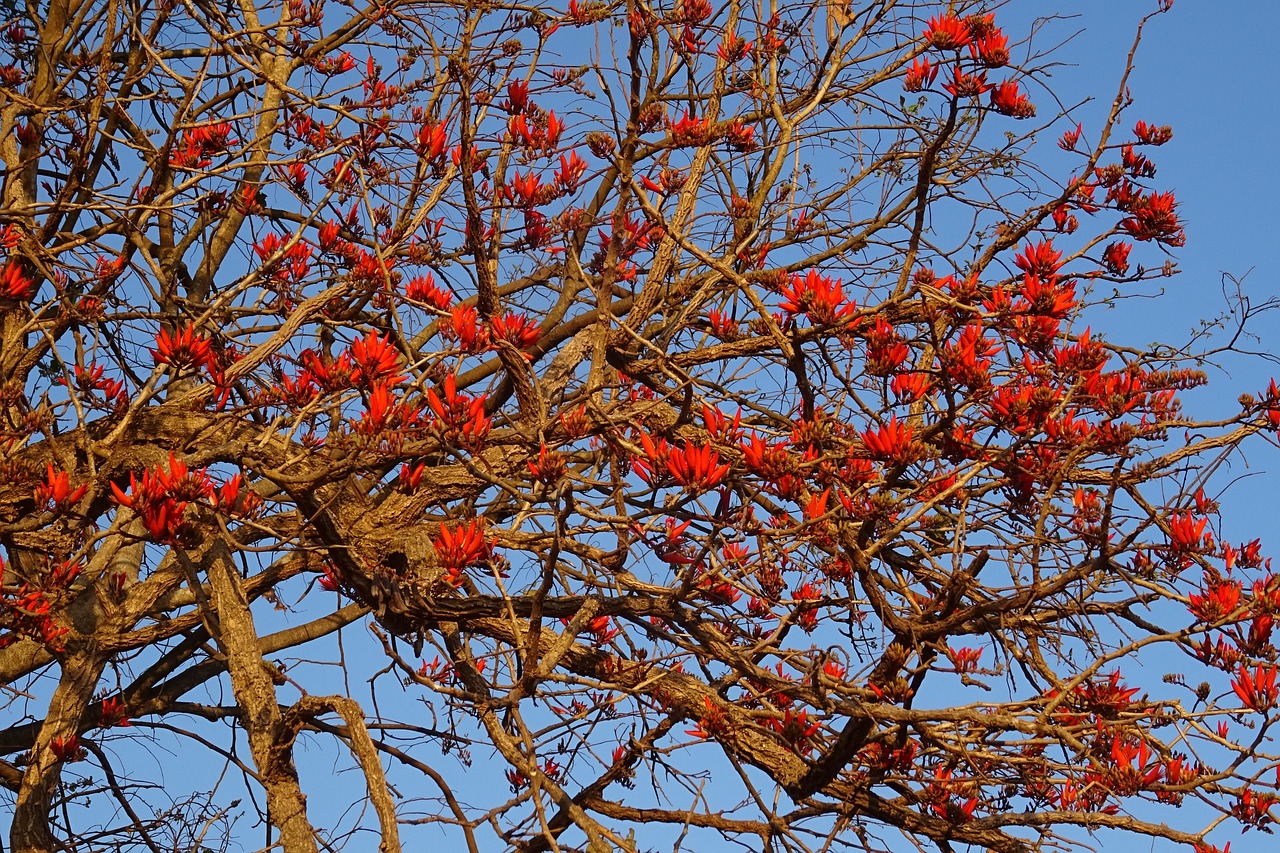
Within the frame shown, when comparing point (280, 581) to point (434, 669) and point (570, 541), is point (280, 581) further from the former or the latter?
point (570, 541)

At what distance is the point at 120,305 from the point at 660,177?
7.73 ft

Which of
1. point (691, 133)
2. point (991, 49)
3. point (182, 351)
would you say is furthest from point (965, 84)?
point (182, 351)

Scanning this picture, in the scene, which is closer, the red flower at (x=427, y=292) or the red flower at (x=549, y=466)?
the red flower at (x=549, y=466)

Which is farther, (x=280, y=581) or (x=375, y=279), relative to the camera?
(x=280, y=581)

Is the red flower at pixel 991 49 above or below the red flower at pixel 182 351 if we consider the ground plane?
above

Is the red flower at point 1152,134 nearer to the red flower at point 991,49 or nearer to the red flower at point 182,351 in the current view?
the red flower at point 991,49

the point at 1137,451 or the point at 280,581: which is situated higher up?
the point at 280,581

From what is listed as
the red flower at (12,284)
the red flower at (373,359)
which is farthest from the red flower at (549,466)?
the red flower at (12,284)

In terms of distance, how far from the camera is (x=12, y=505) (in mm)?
4562

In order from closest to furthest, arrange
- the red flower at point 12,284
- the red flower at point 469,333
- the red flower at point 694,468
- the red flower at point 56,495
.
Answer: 1. the red flower at point 694,468
2. the red flower at point 56,495
3. the red flower at point 469,333
4. the red flower at point 12,284

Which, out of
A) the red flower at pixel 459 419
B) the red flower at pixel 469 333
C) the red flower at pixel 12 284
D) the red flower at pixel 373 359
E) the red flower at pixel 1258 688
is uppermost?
the red flower at pixel 12 284

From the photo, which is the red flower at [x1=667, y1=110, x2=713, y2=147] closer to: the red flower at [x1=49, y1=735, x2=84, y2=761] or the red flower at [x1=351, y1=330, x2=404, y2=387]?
the red flower at [x1=351, y1=330, x2=404, y2=387]

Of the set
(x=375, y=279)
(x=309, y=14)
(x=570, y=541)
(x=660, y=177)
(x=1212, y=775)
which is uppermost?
(x=309, y=14)

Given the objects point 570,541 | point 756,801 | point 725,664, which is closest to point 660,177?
point 570,541
